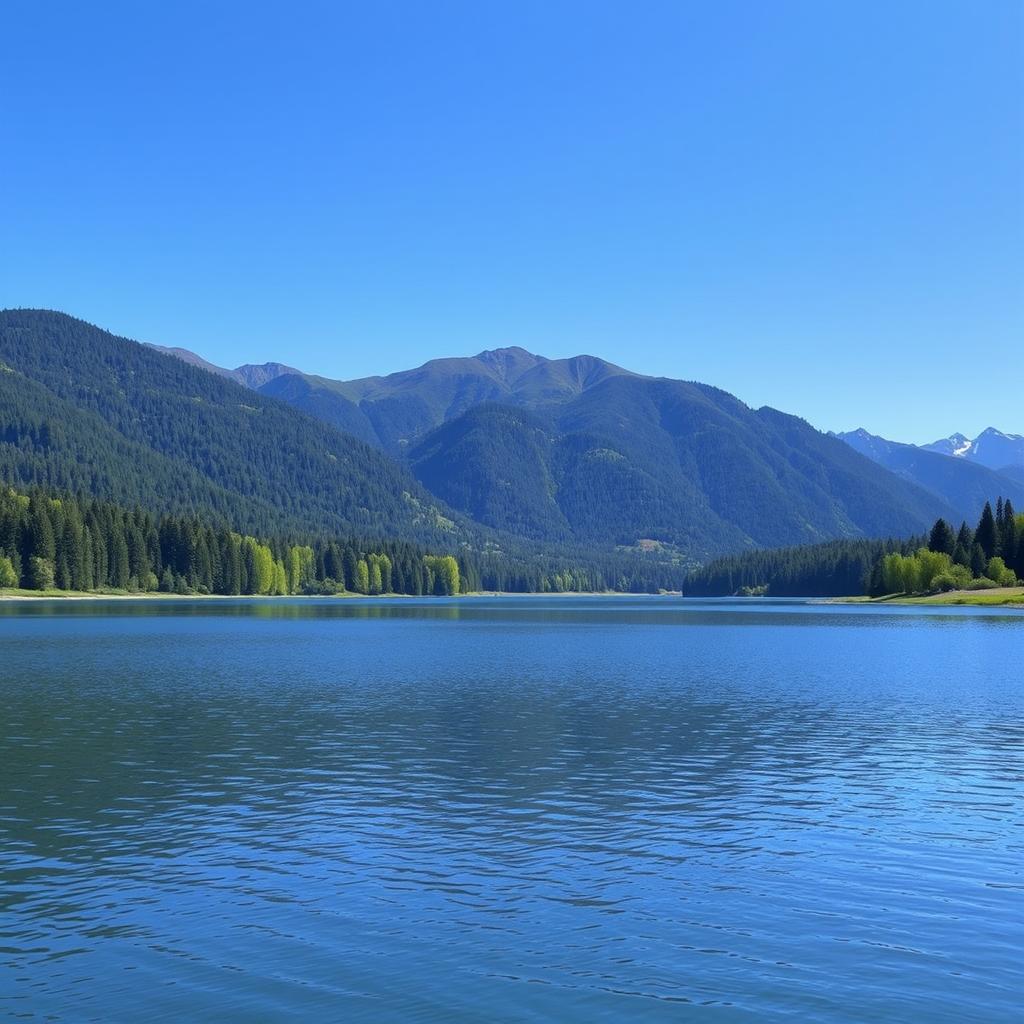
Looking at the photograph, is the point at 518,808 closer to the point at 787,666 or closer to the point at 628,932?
the point at 628,932

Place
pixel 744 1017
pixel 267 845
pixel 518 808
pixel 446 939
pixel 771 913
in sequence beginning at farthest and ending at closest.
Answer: pixel 518 808, pixel 267 845, pixel 771 913, pixel 446 939, pixel 744 1017

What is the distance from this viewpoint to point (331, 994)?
65.1 ft

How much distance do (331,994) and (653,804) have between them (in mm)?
18678

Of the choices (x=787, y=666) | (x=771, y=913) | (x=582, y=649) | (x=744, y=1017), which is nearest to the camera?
(x=744, y=1017)

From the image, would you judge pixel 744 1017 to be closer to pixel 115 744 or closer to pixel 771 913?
pixel 771 913

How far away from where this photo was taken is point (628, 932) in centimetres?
2327

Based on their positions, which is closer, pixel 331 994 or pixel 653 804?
pixel 331 994

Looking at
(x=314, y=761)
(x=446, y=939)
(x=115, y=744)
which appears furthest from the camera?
(x=115, y=744)

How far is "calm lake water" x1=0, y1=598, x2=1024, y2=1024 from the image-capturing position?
20.2 metres

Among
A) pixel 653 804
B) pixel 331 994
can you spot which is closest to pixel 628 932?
pixel 331 994

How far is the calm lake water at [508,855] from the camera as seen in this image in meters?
20.2

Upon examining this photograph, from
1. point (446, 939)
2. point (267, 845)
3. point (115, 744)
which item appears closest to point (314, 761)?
point (115, 744)

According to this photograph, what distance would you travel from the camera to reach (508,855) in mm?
29562

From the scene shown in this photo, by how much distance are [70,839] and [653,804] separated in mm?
18533
